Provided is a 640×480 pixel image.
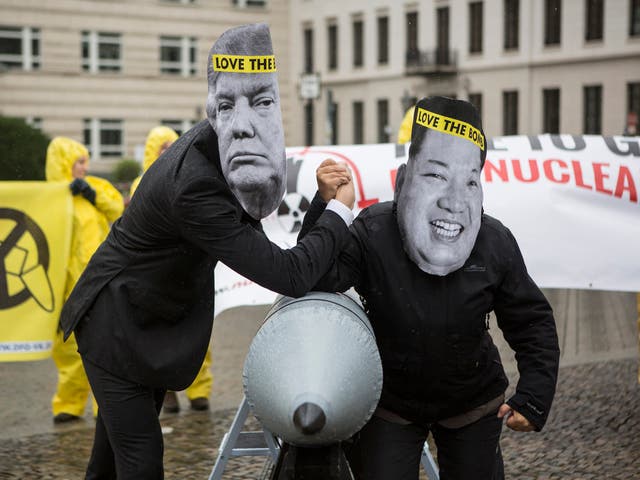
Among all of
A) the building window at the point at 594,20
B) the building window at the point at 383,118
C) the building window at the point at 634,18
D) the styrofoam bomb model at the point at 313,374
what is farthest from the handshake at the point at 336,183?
the building window at the point at 383,118

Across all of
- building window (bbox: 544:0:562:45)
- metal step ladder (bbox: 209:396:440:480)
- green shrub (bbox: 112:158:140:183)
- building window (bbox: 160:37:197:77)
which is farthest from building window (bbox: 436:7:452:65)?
metal step ladder (bbox: 209:396:440:480)

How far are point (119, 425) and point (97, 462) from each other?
432 millimetres

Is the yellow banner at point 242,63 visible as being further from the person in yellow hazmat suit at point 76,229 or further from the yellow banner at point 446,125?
the person in yellow hazmat suit at point 76,229

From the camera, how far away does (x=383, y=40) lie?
53312 mm

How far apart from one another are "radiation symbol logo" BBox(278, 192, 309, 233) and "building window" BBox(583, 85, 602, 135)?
124 feet

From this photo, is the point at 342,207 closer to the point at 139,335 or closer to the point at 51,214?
the point at 139,335

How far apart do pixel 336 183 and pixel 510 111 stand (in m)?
44.0

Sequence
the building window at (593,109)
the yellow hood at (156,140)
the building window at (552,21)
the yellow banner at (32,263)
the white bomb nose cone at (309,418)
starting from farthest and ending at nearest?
the building window at (552,21), the building window at (593,109), the yellow hood at (156,140), the yellow banner at (32,263), the white bomb nose cone at (309,418)

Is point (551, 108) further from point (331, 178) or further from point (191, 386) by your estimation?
point (331, 178)

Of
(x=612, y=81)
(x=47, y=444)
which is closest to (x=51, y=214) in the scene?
(x=47, y=444)

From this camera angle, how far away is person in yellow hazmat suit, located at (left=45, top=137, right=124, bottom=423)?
708 cm

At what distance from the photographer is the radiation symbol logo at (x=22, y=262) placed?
23.3ft

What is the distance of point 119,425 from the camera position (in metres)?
3.71

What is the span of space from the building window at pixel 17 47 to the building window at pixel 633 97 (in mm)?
25652
